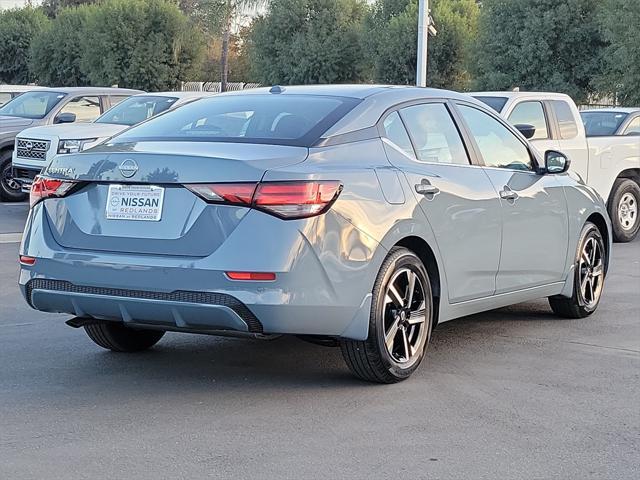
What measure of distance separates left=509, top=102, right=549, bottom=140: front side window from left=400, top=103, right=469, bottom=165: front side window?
6.63 metres

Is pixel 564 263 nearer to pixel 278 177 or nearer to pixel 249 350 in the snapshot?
pixel 249 350

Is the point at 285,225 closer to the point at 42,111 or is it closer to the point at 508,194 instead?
the point at 508,194

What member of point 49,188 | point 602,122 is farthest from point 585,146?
point 49,188

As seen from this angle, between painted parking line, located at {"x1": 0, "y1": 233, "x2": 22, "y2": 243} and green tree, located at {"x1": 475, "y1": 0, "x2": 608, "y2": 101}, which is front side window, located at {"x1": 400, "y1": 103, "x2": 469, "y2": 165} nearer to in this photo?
painted parking line, located at {"x1": 0, "y1": 233, "x2": 22, "y2": 243}

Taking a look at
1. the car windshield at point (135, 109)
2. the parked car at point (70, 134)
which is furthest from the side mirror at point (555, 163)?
the car windshield at point (135, 109)

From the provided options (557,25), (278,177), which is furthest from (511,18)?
(278,177)

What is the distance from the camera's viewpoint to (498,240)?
693cm

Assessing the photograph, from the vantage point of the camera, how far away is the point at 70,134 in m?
14.7

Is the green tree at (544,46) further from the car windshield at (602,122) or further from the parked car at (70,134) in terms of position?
the parked car at (70,134)

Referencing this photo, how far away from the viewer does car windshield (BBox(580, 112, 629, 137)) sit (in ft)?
49.6

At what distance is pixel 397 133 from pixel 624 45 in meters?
31.9

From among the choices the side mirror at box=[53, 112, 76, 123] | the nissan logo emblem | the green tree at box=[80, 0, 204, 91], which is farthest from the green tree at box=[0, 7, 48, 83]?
the nissan logo emblem

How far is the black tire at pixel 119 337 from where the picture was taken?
21.9 feet

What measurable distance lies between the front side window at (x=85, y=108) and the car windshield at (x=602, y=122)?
7.45 metres
